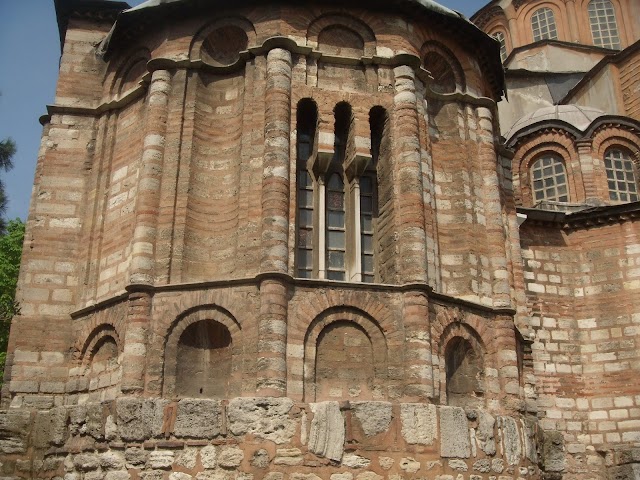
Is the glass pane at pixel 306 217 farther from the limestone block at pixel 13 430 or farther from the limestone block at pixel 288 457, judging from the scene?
the limestone block at pixel 13 430

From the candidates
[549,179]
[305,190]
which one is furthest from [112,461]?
[549,179]

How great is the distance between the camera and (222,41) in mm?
12453

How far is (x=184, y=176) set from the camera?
11297 mm

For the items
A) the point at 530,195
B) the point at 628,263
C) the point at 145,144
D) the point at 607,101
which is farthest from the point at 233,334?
the point at 607,101

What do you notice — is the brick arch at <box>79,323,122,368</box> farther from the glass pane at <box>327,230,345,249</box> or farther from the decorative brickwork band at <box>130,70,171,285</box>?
the glass pane at <box>327,230,345,249</box>

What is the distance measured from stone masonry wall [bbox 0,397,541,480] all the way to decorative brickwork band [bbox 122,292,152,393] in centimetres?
25

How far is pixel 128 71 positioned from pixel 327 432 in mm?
7269

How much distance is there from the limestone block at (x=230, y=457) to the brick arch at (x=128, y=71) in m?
6.65

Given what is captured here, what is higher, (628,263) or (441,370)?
(628,263)

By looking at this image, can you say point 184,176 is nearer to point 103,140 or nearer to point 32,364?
point 103,140

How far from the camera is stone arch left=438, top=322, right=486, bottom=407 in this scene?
1090 cm

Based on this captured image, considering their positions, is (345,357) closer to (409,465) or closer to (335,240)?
(409,465)

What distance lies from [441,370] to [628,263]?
832cm

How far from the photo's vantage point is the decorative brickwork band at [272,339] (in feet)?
31.5
